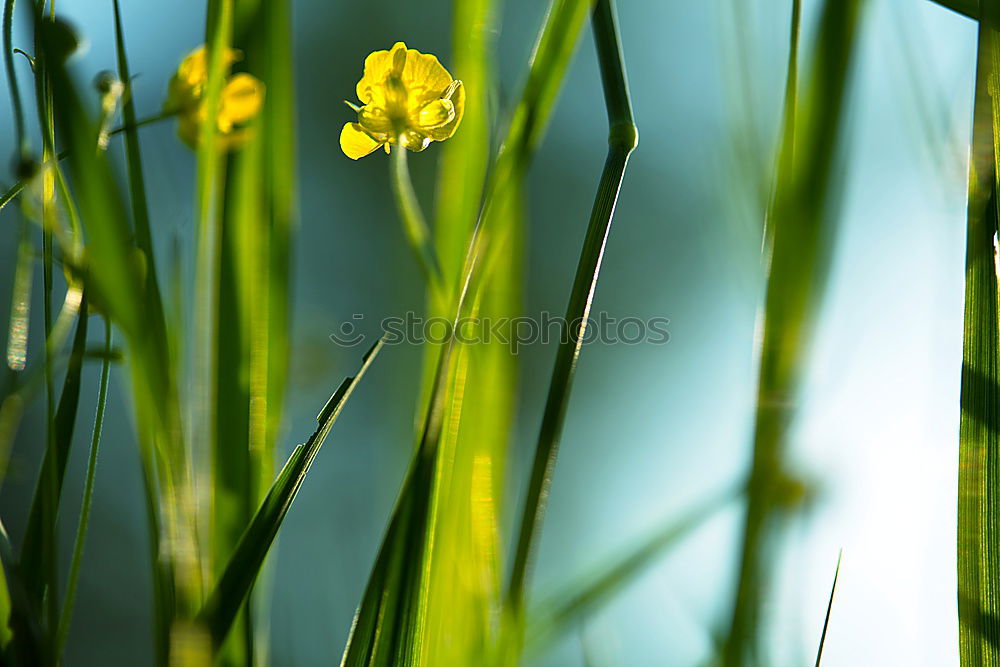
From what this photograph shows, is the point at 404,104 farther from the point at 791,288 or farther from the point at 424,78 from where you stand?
the point at 791,288

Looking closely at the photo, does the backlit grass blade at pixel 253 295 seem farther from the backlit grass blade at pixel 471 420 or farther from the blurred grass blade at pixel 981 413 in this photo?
the blurred grass blade at pixel 981 413

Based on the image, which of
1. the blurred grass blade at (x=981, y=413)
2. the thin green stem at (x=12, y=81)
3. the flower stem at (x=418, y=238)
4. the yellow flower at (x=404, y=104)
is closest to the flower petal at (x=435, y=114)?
the yellow flower at (x=404, y=104)

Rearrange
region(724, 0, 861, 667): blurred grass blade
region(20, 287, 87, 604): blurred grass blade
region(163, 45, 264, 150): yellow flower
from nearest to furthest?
region(724, 0, 861, 667): blurred grass blade, region(20, 287, 87, 604): blurred grass blade, region(163, 45, 264, 150): yellow flower

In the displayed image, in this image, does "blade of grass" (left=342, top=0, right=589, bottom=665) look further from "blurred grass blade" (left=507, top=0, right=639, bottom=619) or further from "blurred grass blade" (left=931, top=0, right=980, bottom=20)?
"blurred grass blade" (left=931, top=0, right=980, bottom=20)

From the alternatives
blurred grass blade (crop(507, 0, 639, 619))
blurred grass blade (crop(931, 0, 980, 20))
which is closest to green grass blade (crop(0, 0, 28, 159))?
blurred grass blade (crop(507, 0, 639, 619))

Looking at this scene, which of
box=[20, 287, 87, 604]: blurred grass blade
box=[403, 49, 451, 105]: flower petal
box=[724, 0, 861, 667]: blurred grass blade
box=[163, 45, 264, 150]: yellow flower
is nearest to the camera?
box=[724, 0, 861, 667]: blurred grass blade

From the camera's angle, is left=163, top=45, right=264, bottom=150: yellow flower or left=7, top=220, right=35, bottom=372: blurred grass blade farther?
left=163, top=45, right=264, bottom=150: yellow flower
